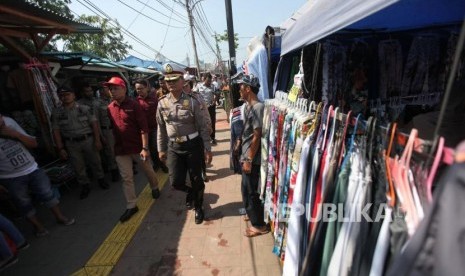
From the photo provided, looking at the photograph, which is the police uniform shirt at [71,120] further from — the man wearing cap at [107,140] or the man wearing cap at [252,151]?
the man wearing cap at [252,151]

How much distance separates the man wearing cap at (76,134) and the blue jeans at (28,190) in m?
1.04

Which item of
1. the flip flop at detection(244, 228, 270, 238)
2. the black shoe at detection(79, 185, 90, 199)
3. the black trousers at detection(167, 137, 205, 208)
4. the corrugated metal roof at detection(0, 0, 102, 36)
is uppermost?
the corrugated metal roof at detection(0, 0, 102, 36)

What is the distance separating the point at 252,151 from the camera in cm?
309

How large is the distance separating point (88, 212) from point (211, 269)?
2.56 m

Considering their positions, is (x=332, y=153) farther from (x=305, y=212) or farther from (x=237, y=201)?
(x=237, y=201)

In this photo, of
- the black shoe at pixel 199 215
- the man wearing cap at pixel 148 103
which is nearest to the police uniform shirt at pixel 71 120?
the man wearing cap at pixel 148 103

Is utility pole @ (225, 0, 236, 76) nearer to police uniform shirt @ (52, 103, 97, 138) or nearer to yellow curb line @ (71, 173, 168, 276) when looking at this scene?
police uniform shirt @ (52, 103, 97, 138)

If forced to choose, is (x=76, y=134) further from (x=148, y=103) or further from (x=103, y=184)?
(x=148, y=103)

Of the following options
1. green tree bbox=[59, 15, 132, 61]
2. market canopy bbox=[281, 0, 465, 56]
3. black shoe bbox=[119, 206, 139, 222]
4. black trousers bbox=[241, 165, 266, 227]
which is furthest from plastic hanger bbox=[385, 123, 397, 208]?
green tree bbox=[59, 15, 132, 61]

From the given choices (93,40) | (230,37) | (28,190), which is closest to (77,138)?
(28,190)

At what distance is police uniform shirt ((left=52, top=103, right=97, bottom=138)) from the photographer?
4.76 metres

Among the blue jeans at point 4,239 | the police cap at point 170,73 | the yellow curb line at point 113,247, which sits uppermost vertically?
the police cap at point 170,73

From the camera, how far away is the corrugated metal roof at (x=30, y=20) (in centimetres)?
352

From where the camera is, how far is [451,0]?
242 cm
